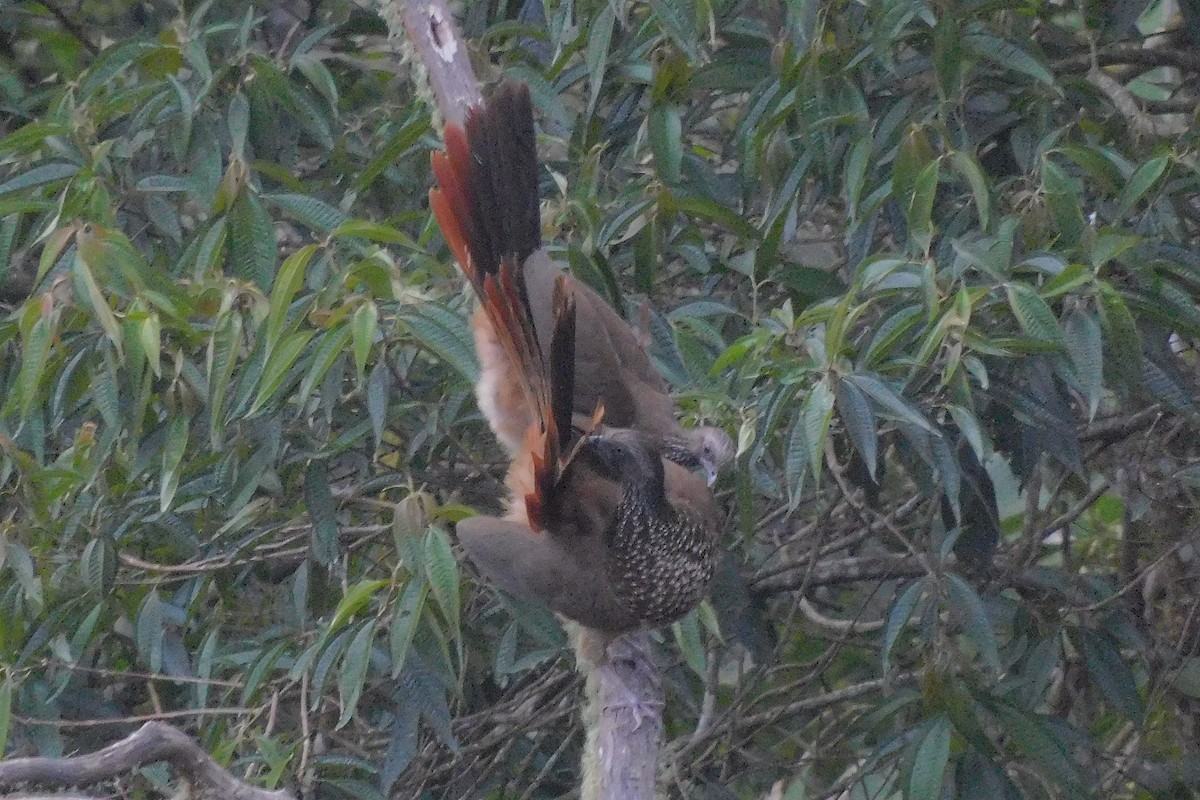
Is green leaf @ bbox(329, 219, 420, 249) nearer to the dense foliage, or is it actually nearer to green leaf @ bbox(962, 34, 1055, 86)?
the dense foliage

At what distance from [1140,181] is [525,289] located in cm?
104

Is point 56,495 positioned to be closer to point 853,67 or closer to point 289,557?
point 289,557

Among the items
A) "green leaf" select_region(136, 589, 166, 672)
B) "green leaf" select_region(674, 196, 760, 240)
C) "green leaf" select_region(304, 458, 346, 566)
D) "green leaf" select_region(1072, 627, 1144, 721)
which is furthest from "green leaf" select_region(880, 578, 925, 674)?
"green leaf" select_region(136, 589, 166, 672)

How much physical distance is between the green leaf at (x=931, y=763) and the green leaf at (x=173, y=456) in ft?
4.45

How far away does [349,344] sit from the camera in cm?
237

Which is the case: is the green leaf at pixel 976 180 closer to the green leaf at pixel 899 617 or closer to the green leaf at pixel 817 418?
the green leaf at pixel 817 418

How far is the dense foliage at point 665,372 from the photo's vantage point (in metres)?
2.27

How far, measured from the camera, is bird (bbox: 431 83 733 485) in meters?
2.42

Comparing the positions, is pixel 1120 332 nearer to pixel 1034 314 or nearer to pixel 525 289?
pixel 1034 314

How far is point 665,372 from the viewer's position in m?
2.65

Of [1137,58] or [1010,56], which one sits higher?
[1010,56]

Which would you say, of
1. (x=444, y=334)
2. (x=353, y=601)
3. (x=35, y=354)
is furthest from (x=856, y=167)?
(x=35, y=354)

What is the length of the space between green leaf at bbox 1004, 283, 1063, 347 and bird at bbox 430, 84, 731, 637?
0.60 m

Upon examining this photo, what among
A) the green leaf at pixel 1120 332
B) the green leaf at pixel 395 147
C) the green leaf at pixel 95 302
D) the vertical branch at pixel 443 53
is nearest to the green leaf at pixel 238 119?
the green leaf at pixel 395 147
